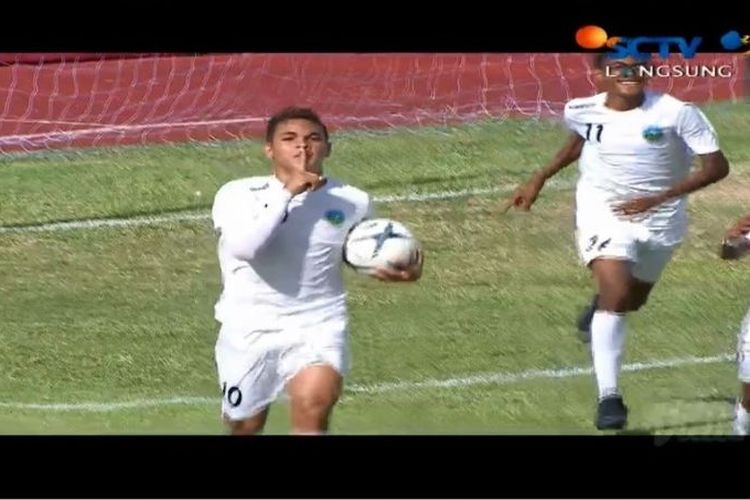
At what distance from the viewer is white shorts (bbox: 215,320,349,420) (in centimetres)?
673

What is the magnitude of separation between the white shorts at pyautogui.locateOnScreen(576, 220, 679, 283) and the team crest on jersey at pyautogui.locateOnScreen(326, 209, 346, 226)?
1.05 m

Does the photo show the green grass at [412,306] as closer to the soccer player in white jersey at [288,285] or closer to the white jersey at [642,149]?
the white jersey at [642,149]

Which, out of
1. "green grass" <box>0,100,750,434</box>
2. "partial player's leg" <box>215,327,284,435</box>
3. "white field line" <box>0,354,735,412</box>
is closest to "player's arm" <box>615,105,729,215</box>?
"green grass" <box>0,100,750,434</box>

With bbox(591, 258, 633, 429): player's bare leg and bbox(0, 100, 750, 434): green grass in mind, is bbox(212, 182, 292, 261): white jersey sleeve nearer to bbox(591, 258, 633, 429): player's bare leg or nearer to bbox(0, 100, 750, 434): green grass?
bbox(0, 100, 750, 434): green grass

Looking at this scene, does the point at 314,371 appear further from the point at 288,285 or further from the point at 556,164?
the point at 556,164

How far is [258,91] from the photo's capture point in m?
7.40

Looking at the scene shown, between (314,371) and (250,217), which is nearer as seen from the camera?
(314,371)

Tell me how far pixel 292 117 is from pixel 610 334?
1504 mm

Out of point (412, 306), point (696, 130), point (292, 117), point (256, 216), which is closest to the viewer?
point (256, 216)

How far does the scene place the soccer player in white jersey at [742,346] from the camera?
7.31 m

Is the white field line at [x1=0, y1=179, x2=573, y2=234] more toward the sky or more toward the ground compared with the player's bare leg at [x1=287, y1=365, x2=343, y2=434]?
more toward the sky

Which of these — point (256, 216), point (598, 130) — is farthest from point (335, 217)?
point (598, 130)
